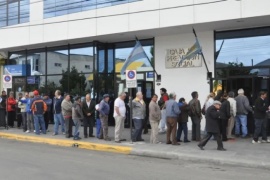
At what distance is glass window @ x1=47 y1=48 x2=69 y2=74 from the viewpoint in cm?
2116

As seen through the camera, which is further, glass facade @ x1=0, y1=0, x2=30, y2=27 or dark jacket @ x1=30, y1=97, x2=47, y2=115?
glass facade @ x1=0, y1=0, x2=30, y2=27

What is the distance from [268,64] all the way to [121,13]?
22.4 ft

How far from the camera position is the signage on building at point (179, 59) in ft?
55.4

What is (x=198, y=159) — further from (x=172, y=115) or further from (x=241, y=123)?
(x=241, y=123)

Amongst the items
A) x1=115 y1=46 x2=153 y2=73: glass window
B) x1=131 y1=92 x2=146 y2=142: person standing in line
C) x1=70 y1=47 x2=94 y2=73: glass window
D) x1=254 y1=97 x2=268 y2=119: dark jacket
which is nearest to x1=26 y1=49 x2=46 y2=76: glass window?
x1=70 y1=47 x2=94 y2=73: glass window

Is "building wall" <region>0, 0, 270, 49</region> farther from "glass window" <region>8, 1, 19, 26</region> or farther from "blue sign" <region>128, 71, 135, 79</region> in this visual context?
"blue sign" <region>128, 71, 135, 79</region>

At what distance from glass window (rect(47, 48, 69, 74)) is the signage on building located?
622cm

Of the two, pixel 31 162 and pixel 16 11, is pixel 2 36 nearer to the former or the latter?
pixel 16 11

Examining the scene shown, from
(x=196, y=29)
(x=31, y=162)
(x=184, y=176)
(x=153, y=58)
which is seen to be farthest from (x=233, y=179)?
(x=153, y=58)

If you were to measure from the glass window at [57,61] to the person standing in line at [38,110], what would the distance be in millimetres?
4942

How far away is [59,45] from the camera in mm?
21391

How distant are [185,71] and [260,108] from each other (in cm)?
485

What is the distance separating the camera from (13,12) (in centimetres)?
2295

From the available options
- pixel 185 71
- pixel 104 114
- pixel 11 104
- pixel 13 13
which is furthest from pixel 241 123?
pixel 13 13
